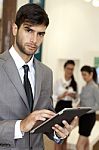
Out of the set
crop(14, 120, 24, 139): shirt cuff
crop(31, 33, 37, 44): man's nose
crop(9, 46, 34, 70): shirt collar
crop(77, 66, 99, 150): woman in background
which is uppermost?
crop(31, 33, 37, 44): man's nose

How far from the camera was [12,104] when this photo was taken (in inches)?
58.4

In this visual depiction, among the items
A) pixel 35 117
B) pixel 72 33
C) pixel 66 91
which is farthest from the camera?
pixel 72 33

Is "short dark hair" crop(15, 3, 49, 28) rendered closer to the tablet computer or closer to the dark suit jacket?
the dark suit jacket

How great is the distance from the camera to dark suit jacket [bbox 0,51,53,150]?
146 centimetres

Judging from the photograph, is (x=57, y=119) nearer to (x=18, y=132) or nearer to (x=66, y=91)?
(x=18, y=132)

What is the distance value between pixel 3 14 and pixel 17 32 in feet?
4.19

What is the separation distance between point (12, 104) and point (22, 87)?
0.09 m

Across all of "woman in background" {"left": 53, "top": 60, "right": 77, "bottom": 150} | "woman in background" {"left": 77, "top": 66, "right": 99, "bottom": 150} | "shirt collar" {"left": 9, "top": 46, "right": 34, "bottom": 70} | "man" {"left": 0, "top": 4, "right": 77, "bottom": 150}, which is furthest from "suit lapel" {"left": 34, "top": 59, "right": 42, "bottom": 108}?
"woman in background" {"left": 53, "top": 60, "right": 77, "bottom": 150}

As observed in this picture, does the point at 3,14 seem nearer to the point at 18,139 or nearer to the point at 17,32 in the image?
the point at 17,32

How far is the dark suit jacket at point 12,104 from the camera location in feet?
4.79

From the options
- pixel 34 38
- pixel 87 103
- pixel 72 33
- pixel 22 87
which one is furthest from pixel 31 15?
pixel 72 33

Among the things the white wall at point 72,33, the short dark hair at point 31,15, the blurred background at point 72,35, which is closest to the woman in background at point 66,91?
the blurred background at point 72,35

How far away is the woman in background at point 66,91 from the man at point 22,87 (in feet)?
9.10

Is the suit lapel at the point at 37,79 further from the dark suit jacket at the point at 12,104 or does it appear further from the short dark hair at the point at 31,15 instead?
the short dark hair at the point at 31,15
